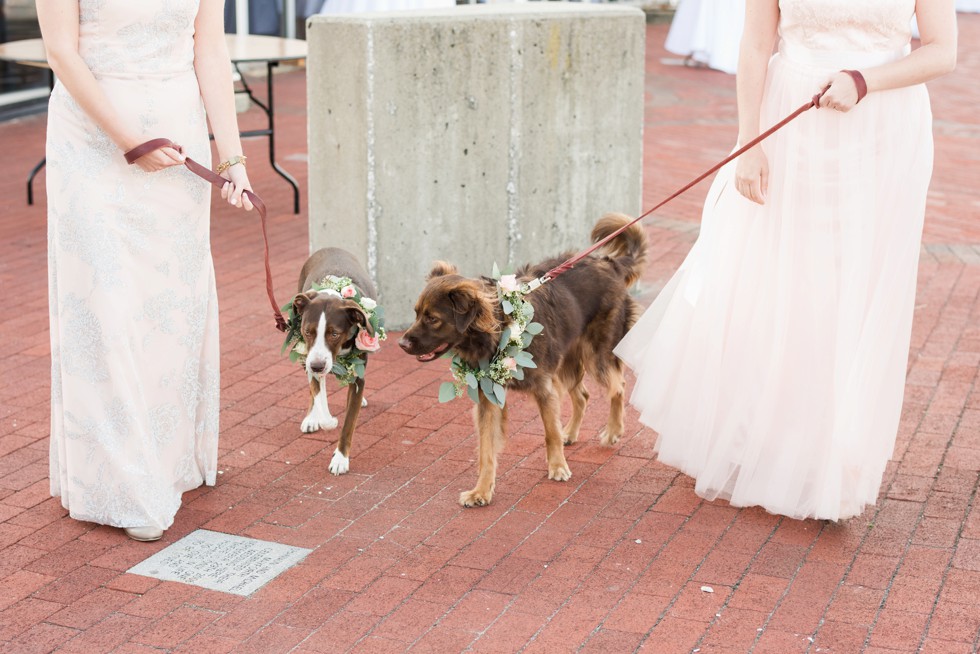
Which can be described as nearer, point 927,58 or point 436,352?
point 927,58

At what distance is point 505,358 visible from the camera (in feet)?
15.1

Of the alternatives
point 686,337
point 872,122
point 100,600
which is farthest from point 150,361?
point 872,122

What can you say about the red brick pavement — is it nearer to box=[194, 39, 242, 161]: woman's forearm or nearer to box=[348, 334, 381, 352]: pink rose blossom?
box=[348, 334, 381, 352]: pink rose blossom

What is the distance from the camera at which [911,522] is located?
4582 millimetres

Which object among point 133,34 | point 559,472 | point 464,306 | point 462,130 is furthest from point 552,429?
point 462,130

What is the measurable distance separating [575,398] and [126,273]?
2138 mm

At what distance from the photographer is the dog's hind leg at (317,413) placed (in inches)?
216

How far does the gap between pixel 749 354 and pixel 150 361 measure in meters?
2.23

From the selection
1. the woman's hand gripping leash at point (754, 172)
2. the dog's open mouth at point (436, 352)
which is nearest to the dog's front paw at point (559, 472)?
the dog's open mouth at point (436, 352)

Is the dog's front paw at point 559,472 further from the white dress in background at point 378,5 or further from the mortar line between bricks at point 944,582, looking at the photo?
the white dress in background at point 378,5

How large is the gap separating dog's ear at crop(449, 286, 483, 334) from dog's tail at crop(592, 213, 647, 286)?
3.60 ft

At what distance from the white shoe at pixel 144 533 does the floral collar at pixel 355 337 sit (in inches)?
36.5

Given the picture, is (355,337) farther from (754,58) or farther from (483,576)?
(754,58)

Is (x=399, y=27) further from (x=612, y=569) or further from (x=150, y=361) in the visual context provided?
(x=612, y=569)
